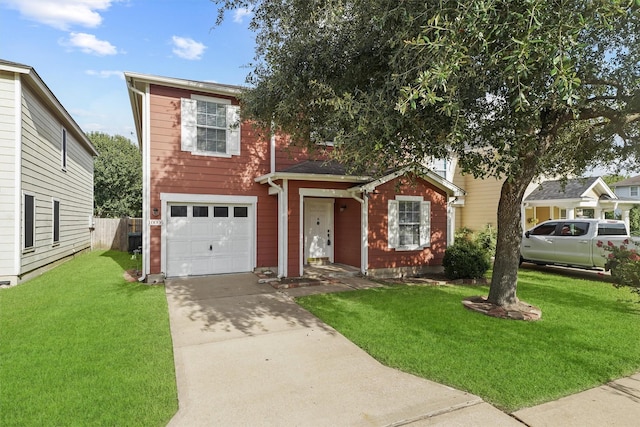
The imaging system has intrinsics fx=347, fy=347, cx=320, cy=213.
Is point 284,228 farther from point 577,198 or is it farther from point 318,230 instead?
point 577,198

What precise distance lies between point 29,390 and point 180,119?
7.61 metres

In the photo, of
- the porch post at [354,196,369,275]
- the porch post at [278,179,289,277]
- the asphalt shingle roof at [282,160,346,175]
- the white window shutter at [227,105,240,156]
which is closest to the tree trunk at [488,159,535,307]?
the porch post at [354,196,369,275]

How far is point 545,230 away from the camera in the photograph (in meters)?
11.8

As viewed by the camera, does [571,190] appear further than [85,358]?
Yes

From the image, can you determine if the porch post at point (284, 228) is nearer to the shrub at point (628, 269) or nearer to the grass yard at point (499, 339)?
the grass yard at point (499, 339)

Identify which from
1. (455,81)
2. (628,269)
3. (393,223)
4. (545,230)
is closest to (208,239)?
(393,223)

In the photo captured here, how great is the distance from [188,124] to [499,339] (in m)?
8.96

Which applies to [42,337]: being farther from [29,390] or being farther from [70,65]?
[70,65]

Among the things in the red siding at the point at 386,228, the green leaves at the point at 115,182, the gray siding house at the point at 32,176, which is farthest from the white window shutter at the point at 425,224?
the green leaves at the point at 115,182

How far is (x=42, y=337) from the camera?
16.5 ft

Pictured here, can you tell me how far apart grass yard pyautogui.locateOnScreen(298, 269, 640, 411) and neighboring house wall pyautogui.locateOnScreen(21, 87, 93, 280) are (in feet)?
27.0

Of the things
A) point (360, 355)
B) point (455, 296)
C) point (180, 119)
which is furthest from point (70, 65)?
point (455, 296)

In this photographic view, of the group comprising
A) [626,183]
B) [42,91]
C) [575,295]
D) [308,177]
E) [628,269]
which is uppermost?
[626,183]

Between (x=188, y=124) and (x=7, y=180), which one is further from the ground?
(x=188, y=124)
